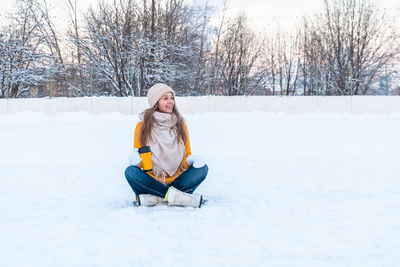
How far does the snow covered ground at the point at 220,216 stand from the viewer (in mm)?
1931

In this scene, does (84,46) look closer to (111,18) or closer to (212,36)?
(111,18)

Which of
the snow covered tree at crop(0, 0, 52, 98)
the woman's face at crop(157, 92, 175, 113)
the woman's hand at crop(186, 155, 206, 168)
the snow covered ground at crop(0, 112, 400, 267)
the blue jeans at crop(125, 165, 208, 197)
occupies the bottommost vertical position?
the snow covered ground at crop(0, 112, 400, 267)

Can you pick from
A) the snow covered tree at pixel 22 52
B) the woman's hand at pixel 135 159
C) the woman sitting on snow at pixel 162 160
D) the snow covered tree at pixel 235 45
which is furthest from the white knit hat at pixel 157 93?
the snow covered tree at pixel 235 45

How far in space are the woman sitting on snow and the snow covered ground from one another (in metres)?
0.10

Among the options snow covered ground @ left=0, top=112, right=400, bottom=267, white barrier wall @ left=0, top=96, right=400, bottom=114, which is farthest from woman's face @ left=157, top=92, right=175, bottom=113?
white barrier wall @ left=0, top=96, right=400, bottom=114

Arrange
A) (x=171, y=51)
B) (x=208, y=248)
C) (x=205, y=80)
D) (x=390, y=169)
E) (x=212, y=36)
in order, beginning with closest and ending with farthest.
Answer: (x=208, y=248) < (x=390, y=169) < (x=205, y=80) < (x=171, y=51) < (x=212, y=36)

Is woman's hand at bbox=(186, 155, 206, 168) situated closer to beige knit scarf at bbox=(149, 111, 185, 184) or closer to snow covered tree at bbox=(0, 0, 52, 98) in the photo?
beige knit scarf at bbox=(149, 111, 185, 184)

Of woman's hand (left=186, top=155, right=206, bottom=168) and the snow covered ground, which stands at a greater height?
woman's hand (left=186, top=155, right=206, bottom=168)

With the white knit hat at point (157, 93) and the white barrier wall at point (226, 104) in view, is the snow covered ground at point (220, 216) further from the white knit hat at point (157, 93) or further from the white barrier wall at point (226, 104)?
the white barrier wall at point (226, 104)

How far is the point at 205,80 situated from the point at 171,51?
2.62 meters

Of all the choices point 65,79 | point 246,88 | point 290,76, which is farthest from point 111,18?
point 290,76

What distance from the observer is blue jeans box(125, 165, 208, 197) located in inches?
108

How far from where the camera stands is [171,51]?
2058cm

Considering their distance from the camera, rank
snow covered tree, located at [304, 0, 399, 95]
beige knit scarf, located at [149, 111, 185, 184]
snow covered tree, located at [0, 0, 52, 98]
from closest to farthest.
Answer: beige knit scarf, located at [149, 111, 185, 184], snow covered tree, located at [0, 0, 52, 98], snow covered tree, located at [304, 0, 399, 95]
